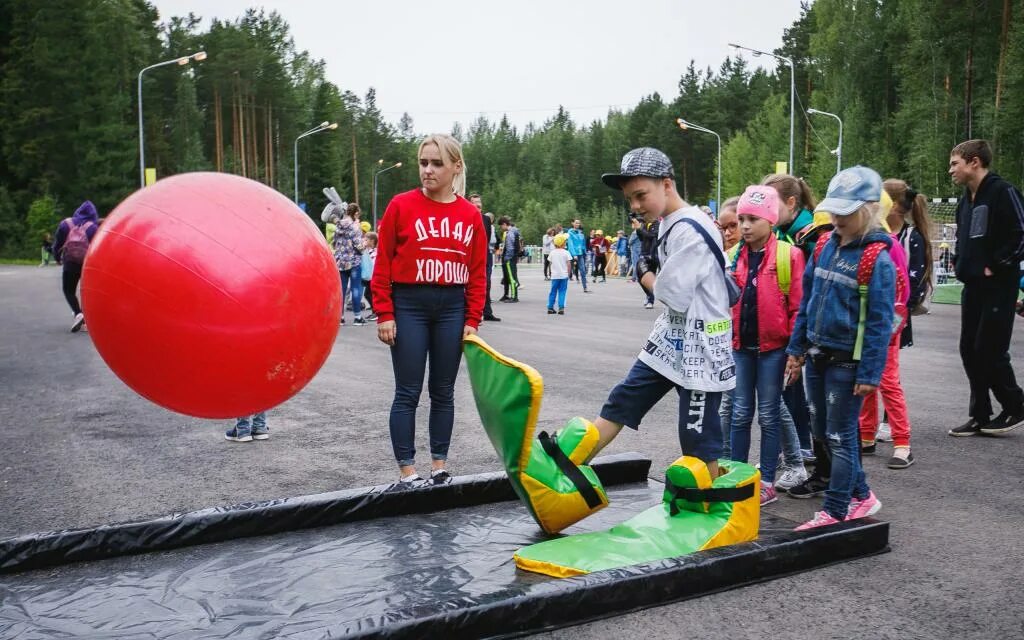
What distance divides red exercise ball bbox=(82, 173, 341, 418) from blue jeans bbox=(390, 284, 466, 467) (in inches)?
62.6

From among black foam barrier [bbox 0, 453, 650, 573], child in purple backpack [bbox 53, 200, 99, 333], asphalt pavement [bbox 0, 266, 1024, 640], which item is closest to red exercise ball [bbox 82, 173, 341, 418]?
asphalt pavement [bbox 0, 266, 1024, 640]

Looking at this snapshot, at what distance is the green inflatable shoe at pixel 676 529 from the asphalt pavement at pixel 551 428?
32 cm

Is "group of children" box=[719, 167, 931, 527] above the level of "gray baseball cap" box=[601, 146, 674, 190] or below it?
below

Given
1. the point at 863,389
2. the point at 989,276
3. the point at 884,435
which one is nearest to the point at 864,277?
the point at 863,389

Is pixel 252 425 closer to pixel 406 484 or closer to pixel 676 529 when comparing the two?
pixel 406 484

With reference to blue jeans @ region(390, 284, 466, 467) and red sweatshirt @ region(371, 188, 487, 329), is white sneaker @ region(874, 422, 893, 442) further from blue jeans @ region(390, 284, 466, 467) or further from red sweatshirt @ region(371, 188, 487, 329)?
red sweatshirt @ region(371, 188, 487, 329)

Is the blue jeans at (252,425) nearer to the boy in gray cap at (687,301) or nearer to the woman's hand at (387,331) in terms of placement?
the woman's hand at (387,331)

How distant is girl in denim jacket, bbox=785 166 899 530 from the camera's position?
4465mm

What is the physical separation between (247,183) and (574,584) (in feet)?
6.85

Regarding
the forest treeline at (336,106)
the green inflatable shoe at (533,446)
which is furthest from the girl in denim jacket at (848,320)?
the forest treeline at (336,106)

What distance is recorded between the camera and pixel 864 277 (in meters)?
4.55

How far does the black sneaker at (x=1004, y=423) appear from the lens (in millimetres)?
7012

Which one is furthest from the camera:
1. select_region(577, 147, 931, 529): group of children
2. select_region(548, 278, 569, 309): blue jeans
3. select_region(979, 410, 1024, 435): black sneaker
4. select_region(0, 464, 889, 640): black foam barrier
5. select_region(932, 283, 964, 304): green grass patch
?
select_region(932, 283, 964, 304): green grass patch

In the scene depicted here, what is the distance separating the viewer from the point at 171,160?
2756 inches
